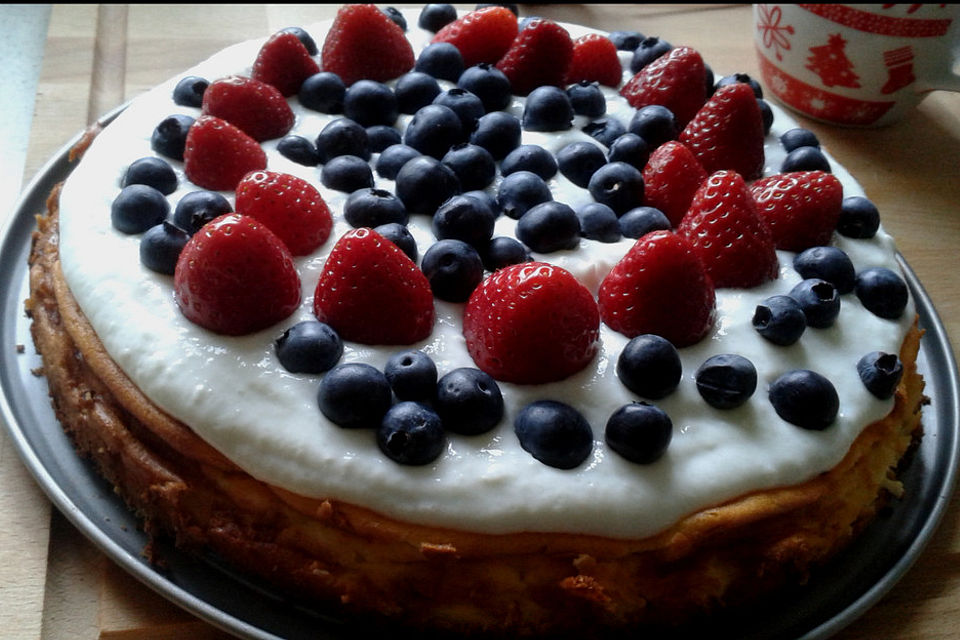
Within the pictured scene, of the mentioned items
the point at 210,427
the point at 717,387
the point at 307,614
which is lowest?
the point at 307,614

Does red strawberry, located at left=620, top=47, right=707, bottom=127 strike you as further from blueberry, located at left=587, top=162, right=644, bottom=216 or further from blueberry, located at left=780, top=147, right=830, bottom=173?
blueberry, located at left=587, top=162, right=644, bottom=216

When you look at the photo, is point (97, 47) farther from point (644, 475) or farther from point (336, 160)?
point (644, 475)

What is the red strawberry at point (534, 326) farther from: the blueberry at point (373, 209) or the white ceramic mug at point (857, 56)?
the white ceramic mug at point (857, 56)


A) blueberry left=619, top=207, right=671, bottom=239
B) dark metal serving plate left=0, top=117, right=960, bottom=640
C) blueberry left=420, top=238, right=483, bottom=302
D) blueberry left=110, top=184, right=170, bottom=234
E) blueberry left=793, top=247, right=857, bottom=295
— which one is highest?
blueberry left=793, top=247, right=857, bottom=295

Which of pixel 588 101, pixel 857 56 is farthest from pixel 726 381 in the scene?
pixel 857 56

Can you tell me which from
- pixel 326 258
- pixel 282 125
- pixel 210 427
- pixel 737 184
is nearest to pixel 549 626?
pixel 210 427

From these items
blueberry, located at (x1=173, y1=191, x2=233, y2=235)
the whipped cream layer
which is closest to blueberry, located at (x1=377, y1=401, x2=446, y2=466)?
the whipped cream layer

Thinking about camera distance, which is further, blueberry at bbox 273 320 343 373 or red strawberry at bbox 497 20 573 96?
red strawberry at bbox 497 20 573 96
